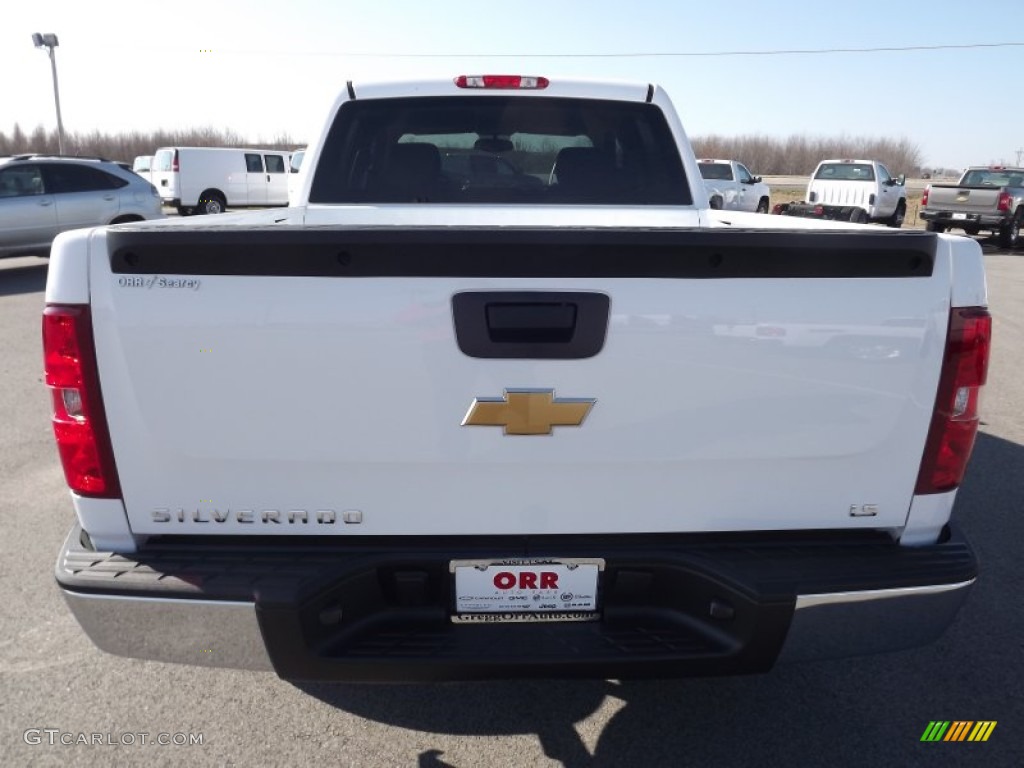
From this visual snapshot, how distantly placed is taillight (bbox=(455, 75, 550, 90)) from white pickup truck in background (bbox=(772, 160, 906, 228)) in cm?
1904

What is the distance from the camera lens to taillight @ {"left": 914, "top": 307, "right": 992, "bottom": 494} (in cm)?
A: 193

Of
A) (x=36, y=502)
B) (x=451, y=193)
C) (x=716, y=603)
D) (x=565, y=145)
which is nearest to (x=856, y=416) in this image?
(x=716, y=603)

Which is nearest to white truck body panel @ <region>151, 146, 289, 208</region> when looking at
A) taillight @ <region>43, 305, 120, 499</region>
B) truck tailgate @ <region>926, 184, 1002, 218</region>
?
truck tailgate @ <region>926, 184, 1002, 218</region>

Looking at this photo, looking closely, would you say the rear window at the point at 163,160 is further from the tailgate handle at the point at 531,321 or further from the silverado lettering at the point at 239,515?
the tailgate handle at the point at 531,321

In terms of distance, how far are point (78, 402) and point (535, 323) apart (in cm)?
109

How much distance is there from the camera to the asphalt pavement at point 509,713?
2.47 metres

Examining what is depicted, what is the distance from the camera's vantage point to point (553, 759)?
2447 millimetres

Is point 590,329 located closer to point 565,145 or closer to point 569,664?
point 569,664

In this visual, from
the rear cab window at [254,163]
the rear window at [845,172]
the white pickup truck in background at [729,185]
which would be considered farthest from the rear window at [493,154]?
the rear cab window at [254,163]

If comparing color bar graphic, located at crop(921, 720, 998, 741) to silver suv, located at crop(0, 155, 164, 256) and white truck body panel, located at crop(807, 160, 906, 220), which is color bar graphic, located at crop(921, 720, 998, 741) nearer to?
silver suv, located at crop(0, 155, 164, 256)

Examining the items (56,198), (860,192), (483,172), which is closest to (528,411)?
(483,172)

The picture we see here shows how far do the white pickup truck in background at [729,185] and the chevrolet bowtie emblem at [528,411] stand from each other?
2139 cm

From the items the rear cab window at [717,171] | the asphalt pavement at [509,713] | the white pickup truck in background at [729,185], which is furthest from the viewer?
the rear cab window at [717,171]

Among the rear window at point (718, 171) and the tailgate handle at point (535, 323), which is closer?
the tailgate handle at point (535, 323)
